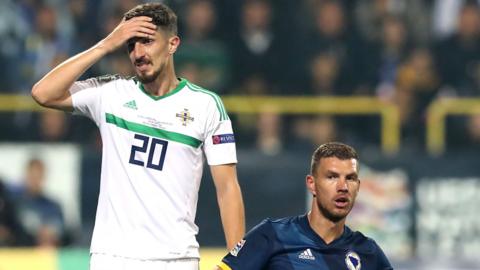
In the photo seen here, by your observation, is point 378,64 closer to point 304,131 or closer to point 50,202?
point 304,131

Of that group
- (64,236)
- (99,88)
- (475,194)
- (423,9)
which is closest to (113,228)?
(99,88)

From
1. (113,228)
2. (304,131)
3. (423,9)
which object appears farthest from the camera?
(423,9)

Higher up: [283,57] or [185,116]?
[283,57]

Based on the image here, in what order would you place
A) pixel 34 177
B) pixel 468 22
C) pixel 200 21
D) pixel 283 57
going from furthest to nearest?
pixel 468 22 → pixel 283 57 → pixel 200 21 → pixel 34 177

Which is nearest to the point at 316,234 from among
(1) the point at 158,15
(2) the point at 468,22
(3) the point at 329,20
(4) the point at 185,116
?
(4) the point at 185,116

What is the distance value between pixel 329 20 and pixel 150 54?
25.5ft

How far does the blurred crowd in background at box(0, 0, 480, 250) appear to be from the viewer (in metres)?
13.3

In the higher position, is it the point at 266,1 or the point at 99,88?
the point at 266,1

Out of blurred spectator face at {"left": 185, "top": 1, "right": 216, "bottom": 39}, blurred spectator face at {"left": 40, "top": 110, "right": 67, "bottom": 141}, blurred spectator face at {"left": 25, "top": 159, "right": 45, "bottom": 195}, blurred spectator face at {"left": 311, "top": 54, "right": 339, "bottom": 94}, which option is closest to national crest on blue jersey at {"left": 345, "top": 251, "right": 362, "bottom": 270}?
blurred spectator face at {"left": 25, "top": 159, "right": 45, "bottom": 195}

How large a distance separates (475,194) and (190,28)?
3493mm

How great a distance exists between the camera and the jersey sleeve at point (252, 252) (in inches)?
237

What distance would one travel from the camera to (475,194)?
12617 millimetres

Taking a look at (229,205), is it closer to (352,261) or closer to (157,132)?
(157,132)

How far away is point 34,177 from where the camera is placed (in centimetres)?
1254
